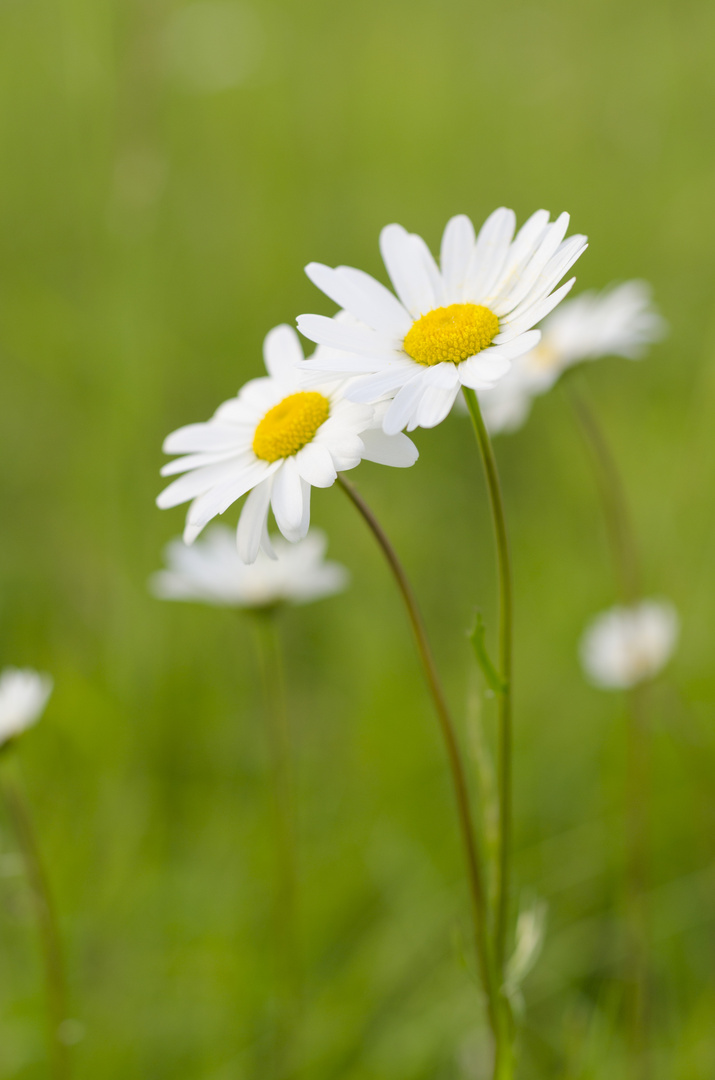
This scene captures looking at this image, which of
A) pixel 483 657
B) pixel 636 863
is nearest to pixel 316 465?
pixel 483 657

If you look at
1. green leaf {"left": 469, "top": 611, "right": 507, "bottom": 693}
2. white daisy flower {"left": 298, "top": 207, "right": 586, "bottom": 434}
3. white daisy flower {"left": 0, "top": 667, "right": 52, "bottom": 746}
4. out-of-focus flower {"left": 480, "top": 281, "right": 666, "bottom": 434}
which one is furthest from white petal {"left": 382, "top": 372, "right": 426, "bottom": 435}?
out-of-focus flower {"left": 480, "top": 281, "right": 666, "bottom": 434}

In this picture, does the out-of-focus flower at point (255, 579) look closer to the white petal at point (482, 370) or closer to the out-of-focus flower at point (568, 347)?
the out-of-focus flower at point (568, 347)

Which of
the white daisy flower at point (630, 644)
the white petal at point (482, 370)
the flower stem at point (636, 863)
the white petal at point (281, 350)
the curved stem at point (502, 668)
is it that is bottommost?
the flower stem at point (636, 863)

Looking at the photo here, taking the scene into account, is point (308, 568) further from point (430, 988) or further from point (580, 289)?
point (580, 289)

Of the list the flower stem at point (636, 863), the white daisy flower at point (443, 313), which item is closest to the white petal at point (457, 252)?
the white daisy flower at point (443, 313)

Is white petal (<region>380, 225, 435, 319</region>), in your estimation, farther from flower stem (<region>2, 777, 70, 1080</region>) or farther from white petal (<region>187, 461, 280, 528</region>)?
flower stem (<region>2, 777, 70, 1080</region>)

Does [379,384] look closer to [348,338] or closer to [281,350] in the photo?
[348,338]

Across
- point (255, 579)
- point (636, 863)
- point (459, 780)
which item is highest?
point (255, 579)

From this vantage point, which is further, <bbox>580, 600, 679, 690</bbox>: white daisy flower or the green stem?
<bbox>580, 600, 679, 690</bbox>: white daisy flower
